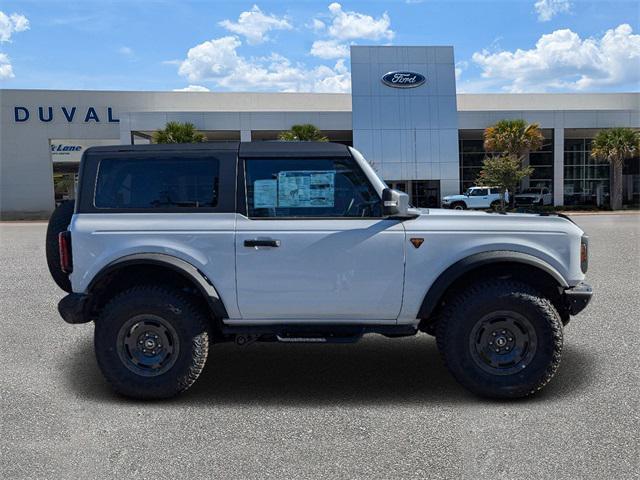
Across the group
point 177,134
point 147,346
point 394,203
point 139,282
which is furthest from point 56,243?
point 177,134

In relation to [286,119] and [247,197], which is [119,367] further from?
[286,119]

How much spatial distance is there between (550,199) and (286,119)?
20.2 m

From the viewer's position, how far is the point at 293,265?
12.2ft

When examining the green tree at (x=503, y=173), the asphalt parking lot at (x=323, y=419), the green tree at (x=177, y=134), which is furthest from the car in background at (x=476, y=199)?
the asphalt parking lot at (x=323, y=419)

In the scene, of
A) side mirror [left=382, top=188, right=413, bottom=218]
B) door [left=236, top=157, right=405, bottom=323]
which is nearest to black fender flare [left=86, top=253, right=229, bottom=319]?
door [left=236, top=157, right=405, bottom=323]

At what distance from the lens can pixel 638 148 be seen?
32.6 metres

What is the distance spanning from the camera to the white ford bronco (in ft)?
12.1

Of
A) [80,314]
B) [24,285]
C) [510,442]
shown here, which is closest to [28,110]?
[24,285]

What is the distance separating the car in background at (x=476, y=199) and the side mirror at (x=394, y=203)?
28683mm

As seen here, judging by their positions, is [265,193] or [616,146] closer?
[265,193]

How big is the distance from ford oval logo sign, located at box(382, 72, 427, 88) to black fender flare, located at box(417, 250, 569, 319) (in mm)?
30565

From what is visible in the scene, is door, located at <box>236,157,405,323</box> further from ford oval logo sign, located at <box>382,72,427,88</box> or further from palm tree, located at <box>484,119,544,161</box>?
palm tree, located at <box>484,119,544,161</box>

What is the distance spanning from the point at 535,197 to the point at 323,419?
36305mm

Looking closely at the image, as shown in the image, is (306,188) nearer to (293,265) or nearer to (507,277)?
(293,265)
